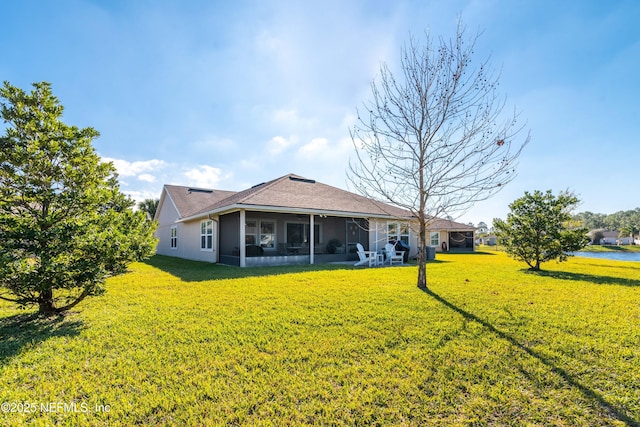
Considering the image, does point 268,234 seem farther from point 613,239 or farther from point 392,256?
point 613,239

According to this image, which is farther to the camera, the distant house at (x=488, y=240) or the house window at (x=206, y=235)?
the distant house at (x=488, y=240)

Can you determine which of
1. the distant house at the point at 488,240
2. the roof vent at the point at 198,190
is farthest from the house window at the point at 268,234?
the distant house at the point at 488,240

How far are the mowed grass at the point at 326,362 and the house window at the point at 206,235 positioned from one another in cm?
Result: 957

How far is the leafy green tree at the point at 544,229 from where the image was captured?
10.6 m

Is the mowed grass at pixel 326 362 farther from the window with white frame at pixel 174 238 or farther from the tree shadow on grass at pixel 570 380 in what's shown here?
the window with white frame at pixel 174 238

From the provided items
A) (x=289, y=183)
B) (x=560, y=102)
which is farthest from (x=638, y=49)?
(x=289, y=183)

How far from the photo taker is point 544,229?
11047mm

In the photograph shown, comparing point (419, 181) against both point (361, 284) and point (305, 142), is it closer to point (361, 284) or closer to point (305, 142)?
point (361, 284)

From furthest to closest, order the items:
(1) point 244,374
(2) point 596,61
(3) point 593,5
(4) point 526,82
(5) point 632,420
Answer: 1. (2) point 596,61
2. (4) point 526,82
3. (3) point 593,5
4. (1) point 244,374
5. (5) point 632,420

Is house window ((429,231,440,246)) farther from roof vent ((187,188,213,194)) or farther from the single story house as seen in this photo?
roof vent ((187,188,213,194))

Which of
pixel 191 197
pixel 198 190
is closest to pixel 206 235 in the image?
pixel 191 197

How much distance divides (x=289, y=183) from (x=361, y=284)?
9600 mm

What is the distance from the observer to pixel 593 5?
727 centimetres

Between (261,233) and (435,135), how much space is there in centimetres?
1044
